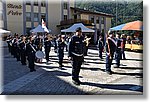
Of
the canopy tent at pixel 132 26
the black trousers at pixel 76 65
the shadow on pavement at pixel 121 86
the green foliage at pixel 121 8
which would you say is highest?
the green foliage at pixel 121 8

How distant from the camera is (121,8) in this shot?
479 cm

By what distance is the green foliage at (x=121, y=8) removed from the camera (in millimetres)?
4590

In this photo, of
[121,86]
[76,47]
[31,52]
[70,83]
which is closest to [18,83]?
[70,83]

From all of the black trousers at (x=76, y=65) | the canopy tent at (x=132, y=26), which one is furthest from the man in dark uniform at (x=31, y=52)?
the canopy tent at (x=132, y=26)

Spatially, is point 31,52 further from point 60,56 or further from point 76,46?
point 76,46

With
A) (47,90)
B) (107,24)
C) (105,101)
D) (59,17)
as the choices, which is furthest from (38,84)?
(59,17)

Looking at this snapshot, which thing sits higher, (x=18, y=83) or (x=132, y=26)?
(x=132, y=26)

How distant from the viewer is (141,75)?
4.51m

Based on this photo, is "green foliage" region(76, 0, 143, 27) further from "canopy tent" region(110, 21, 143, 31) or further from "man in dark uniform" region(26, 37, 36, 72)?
"man in dark uniform" region(26, 37, 36, 72)

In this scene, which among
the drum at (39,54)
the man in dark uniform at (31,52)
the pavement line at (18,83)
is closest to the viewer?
the pavement line at (18,83)

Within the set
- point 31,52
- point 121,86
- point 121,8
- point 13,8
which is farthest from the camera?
point 31,52

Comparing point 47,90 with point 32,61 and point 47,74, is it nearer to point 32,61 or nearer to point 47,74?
point 47,74

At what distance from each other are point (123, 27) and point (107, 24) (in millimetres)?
412

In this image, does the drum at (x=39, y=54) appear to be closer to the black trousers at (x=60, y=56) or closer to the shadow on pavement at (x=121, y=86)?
the black trousers at (x=60, y=56)
